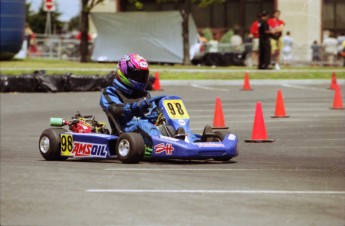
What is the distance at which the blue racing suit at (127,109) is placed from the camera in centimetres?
1416

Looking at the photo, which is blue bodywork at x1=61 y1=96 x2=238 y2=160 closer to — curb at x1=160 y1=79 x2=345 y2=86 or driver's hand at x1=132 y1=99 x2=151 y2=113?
driver's hand at x1=132 y1=99 x2=151 y2=113

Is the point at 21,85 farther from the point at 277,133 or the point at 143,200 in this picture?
the point at 143,200


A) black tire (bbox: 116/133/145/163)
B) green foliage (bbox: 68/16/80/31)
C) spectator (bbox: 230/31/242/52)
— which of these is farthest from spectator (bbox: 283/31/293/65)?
green foliage (bbox: 68/16/80/31)

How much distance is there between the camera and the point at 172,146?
1377cm

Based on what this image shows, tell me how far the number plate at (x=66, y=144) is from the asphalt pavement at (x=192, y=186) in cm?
12

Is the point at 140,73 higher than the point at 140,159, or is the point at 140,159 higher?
the point at 140,73

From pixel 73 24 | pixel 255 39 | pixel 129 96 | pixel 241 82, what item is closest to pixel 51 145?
pixel 129 96

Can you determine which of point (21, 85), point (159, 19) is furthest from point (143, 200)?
point (159, 19)

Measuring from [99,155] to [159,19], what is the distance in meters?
29.6

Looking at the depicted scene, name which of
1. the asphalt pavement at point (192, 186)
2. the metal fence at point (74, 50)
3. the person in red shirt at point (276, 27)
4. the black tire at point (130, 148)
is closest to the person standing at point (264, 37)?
the person in red shirt at point (276, 27)

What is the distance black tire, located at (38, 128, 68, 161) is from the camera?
48.8 feet

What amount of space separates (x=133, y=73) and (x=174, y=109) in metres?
0.77

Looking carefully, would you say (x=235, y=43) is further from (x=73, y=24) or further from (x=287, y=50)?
(x=73, y=24)

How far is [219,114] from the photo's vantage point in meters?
20.0
